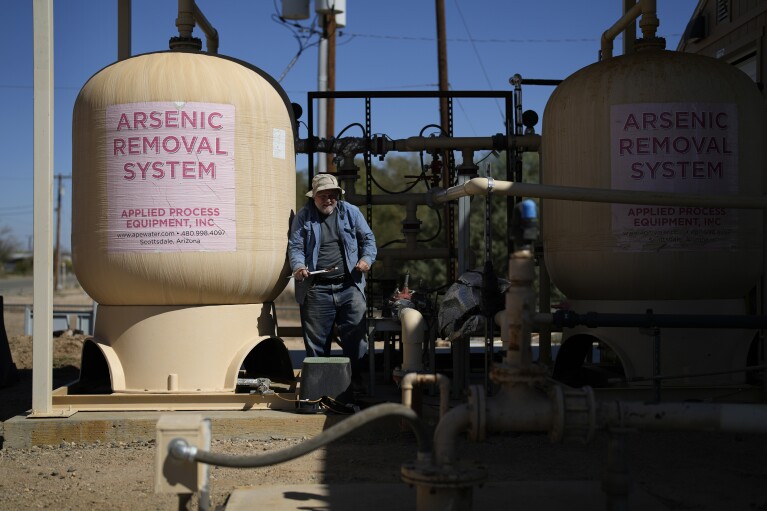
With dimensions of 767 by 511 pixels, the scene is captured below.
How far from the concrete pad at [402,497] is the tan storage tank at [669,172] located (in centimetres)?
229

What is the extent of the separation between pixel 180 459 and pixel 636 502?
2.26 m

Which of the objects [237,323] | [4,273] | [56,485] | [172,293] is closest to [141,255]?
[172,293]

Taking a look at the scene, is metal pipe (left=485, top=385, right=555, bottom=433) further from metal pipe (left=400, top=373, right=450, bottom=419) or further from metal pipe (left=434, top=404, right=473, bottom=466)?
metal pipe (left=400, top=373, right=450, bottom=419)

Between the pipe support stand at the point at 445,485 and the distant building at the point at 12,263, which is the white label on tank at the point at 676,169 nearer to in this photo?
the pipe support stand at the point at 445,485

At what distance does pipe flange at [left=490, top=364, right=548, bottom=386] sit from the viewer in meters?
4.39

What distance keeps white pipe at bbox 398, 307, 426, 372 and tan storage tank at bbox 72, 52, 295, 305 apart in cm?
146

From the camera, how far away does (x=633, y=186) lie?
7.01 metres

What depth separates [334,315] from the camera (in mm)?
7566

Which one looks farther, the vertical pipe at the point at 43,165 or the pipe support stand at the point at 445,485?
the vertical pipe at the point at 43,165

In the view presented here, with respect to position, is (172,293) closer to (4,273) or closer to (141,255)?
(141,255)

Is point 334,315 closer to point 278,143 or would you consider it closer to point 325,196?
point 325,196

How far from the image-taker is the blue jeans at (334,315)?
750 cm

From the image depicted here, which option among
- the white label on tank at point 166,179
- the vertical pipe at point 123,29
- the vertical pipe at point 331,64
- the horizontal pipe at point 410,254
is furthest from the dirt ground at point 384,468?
the vertical pipe at point 331,64

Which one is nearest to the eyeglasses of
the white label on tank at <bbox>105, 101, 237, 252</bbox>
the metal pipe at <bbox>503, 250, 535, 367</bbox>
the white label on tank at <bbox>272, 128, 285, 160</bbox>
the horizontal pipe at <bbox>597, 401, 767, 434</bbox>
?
the white label on tank at <bbox>272, 128, 285, 160</bbox>
